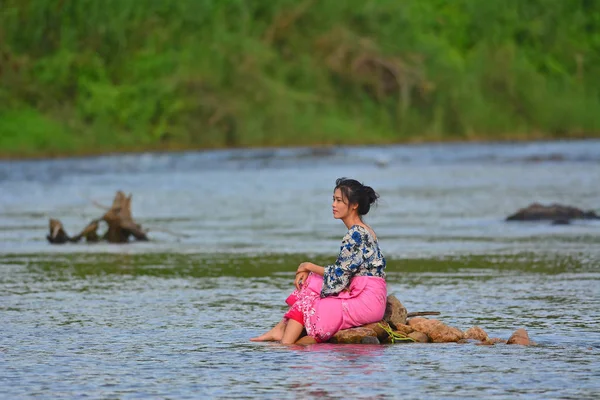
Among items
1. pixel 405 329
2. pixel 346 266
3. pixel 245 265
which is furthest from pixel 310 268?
pixel 245 265

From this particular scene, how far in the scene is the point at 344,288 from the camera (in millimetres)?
12312

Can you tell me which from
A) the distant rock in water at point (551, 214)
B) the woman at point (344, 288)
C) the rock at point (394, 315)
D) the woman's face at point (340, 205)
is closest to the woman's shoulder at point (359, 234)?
the woman at point (344, 288)

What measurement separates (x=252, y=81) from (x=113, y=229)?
1933 inches

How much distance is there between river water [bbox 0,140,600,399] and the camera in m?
10.4

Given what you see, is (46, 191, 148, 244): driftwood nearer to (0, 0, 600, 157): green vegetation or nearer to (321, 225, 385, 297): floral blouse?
(321, 225, 385, 297): floral blouse

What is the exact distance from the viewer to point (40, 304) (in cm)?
1513

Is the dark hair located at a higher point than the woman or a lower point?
higher

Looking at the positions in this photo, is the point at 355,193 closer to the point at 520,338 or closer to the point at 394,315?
the point at 394,315

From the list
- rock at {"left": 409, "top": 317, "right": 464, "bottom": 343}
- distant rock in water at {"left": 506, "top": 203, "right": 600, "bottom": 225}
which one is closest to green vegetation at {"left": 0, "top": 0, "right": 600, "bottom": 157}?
distant rock in water at {"left": 506, "top": 203, "right": 600, "bottom": 225}

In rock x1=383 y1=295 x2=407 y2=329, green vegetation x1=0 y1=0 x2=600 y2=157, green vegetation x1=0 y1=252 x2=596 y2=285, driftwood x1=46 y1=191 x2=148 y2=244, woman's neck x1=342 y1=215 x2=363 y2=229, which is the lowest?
rock x1=383 y1=295 x2=407 y2=329

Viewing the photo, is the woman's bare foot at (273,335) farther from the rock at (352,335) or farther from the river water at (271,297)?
the rock at (352,335)

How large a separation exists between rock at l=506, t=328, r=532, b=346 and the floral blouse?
1.15 metres

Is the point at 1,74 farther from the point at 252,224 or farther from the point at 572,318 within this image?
the point at 572,318

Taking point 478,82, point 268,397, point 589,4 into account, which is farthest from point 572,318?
point 589,4
